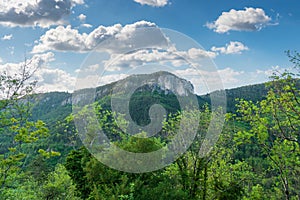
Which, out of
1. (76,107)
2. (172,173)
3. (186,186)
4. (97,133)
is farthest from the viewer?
(76,107)

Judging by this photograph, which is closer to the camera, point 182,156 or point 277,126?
point 277,126

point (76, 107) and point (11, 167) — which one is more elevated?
point (76, 107)

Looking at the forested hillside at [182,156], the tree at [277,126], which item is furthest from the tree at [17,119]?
the tree at [277,126]

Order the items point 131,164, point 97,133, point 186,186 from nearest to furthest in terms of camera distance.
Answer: point 131,164 → point 186,186 → point 97,133

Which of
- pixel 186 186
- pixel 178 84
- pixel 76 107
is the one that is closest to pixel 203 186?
pixel 186 186

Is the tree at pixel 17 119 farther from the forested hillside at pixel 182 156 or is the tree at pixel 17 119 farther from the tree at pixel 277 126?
the tree at pixel 277 126

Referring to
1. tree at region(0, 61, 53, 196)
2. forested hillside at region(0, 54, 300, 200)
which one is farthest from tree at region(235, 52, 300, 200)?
tree at region(0, 61, 53, 196)

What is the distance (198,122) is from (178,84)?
94.5 inches

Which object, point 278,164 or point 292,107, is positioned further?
point 278,164

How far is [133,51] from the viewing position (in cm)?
1371

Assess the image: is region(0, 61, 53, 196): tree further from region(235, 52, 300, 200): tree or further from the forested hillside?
region(235, 52, 300, 200): tree

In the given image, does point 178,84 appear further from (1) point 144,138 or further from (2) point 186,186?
(2) point 186,186

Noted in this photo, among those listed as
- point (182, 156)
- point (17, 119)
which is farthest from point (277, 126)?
point (17, 119)

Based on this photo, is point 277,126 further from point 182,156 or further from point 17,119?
point 17,119
